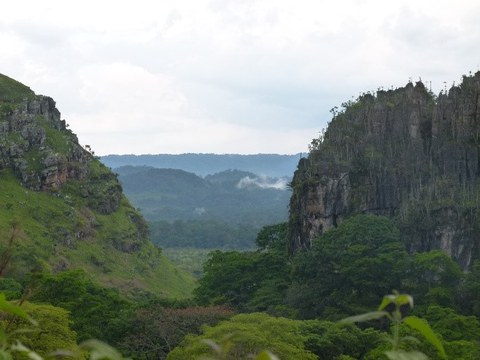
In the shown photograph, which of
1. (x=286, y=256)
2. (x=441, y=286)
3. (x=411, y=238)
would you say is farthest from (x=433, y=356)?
(x=286, y=256)

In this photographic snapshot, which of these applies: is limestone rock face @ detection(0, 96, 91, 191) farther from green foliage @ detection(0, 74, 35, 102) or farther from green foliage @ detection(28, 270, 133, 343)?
green foliage @ detection(28, 270, 133, 343)

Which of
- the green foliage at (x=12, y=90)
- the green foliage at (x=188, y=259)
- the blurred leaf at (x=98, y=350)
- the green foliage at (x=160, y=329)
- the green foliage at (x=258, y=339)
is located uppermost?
the green foliage at (x=12, y=90)

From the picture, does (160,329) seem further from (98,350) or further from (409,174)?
(98,350)

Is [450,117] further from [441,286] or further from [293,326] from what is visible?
[293,326]

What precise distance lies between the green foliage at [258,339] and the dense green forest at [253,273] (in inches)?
3.1

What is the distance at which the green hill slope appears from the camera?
77250 millimetres

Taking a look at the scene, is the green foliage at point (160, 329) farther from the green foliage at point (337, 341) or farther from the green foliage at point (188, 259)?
the green foliage at point (188, 259)

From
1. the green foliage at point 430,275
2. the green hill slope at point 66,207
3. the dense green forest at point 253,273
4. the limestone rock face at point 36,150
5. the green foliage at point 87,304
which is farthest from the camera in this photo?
the limestone rock face at point 36,150

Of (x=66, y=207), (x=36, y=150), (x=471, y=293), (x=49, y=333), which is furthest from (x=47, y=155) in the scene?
(x=471, y=293)

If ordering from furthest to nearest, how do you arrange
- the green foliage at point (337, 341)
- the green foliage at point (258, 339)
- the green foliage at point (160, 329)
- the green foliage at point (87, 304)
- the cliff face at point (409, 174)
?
the cliff face at point (409, 174), the green foliage at point (87, 304), the green foliage at point (160, 329), the green foliage at point (337, 341), the green foliage at point (258, 339)

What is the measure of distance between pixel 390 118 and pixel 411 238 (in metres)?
13.3

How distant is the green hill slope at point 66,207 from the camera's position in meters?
77.2

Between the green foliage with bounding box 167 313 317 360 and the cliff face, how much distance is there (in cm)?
2335

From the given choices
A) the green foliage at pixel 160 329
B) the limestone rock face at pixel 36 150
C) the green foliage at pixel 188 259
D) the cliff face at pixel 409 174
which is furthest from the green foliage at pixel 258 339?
the green foliage at pixel 188 259
